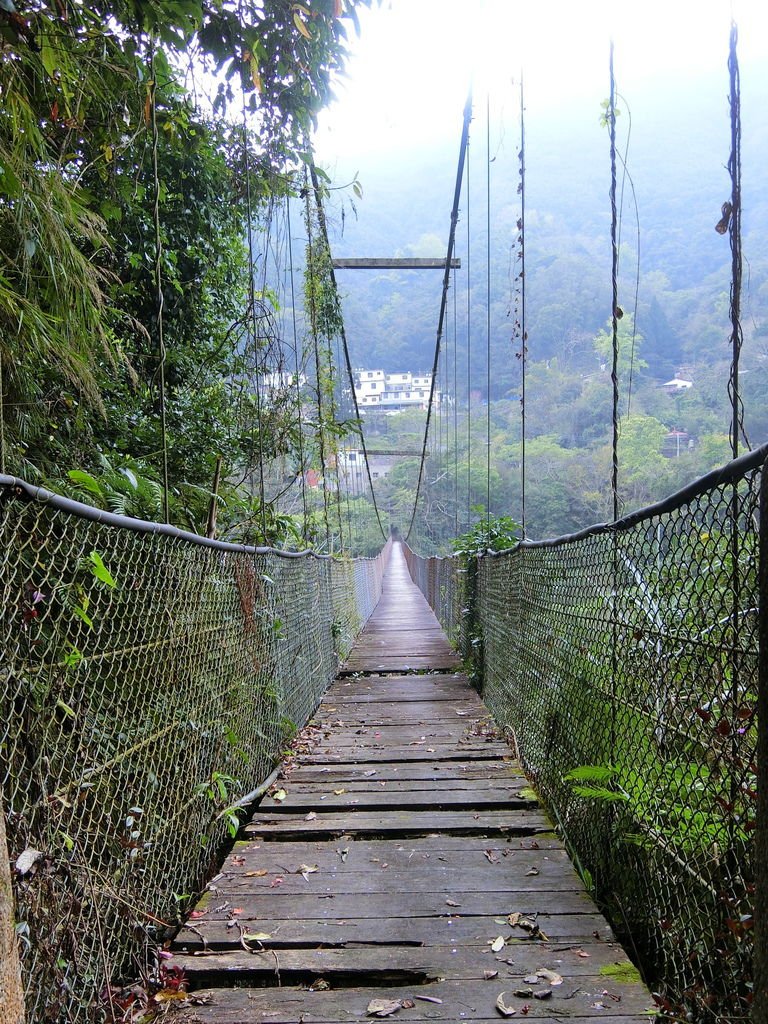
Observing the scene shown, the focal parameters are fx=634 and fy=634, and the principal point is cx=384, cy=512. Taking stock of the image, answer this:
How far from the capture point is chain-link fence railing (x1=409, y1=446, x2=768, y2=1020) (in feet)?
2.77

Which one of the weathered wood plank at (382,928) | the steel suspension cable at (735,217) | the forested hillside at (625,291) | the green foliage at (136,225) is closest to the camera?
the steel suspension cable at (735,217)

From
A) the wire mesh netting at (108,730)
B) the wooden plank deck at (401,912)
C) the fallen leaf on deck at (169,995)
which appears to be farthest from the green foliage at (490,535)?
the fallen leaf on deck at (169,995)

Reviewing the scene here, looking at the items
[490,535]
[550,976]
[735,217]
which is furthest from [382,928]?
[490,535]

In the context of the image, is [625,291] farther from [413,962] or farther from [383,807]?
[413,962]

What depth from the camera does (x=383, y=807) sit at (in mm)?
2010

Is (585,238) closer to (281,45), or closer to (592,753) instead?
(281,45)

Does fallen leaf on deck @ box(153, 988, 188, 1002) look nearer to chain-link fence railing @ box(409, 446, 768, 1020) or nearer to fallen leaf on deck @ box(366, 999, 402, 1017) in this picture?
fallen leaf on deck @ box(366, 999, 402, 1017)

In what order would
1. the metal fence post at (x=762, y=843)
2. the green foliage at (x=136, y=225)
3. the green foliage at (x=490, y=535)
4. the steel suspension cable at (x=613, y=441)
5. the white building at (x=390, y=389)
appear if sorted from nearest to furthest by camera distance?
the metal fence post at (x=762, y=843) → the steel suspension cable at (x=613, y=441) → the green foliage at (x=136, y=225) → the green foliage at (x=490, y=535) → the white building at (x=390, y=389)

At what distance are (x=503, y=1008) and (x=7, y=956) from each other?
803 millimetres

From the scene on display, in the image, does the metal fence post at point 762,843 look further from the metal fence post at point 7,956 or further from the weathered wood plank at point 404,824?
the weathered wood plank at point 404,824

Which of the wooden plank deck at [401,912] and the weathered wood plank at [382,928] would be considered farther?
the weathered wood plank at [382,928]

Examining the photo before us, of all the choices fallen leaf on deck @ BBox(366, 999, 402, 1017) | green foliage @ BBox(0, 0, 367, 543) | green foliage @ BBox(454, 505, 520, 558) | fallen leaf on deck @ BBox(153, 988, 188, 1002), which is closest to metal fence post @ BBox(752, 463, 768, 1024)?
fallen leaf on deck @ BBox(366, 999, 402, 1017)

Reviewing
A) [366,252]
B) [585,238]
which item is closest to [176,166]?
[585,238]

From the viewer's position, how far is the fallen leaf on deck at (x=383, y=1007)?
107 centimetres
